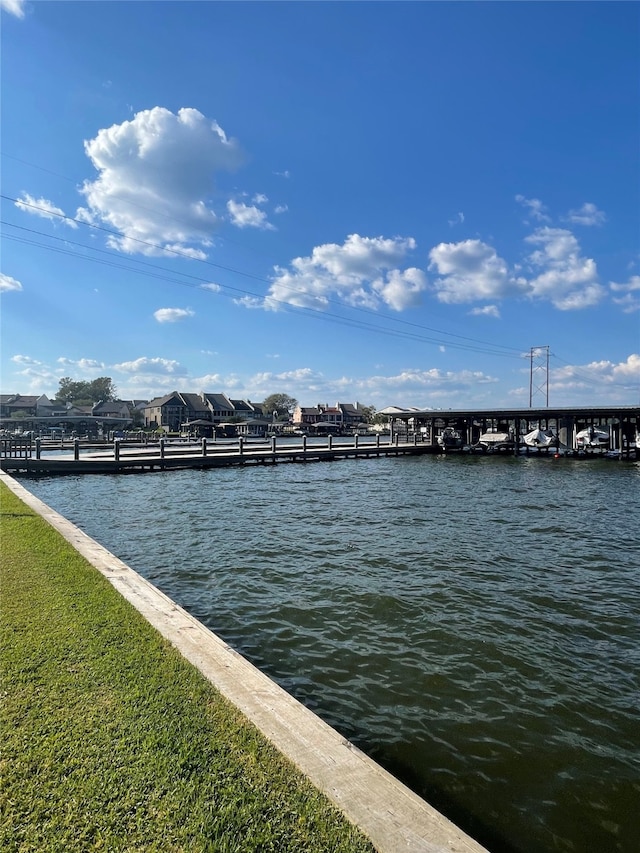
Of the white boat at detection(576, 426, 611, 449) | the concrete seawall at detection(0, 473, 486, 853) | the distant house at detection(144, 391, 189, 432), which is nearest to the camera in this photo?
the concrete seawall at detection(0, 473, 486, 853)

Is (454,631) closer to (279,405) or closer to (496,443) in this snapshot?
(496,443)

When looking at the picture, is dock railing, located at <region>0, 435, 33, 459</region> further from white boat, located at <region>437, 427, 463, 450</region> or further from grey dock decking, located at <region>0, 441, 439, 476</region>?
white boat, located at <region>437, 427, 463, 450</region>

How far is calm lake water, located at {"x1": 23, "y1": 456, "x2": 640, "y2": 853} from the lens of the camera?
3.89 metres

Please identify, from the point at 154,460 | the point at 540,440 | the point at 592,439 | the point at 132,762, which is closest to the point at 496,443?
the point at 540,440

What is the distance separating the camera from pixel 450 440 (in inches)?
1987

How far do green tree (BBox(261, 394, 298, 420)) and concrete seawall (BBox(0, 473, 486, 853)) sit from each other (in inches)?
5000

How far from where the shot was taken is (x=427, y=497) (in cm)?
1956

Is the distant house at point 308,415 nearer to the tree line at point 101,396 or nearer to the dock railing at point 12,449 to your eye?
the tree line at point 101,396

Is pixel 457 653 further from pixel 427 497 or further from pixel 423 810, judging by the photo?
pixel 427 497

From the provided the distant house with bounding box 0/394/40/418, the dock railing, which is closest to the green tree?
the distant house with bounding box 0/394/40/418

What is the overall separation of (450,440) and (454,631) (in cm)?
4542

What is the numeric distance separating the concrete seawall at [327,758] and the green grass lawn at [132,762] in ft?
0.40

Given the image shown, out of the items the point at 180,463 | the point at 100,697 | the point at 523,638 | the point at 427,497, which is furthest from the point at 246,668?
the point at 180,463

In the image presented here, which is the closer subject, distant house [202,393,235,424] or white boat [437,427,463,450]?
white boat [437,427,463,450]
